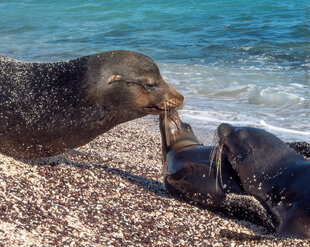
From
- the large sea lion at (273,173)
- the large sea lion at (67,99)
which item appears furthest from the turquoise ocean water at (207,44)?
the large sea lion at (67,99)

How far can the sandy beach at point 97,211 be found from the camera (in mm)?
3869

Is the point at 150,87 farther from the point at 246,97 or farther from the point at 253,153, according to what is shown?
the point at 246,97

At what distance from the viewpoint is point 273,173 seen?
5.19 m

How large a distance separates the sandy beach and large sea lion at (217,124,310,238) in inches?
8.7

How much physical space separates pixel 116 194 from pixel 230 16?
18190 millimetres

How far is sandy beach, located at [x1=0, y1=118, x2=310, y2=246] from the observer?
387cm

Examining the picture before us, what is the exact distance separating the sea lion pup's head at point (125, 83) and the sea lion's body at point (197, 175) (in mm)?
521

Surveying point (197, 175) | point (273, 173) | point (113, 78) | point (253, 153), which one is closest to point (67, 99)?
point (113, 78)

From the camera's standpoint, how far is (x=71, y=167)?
538 cm

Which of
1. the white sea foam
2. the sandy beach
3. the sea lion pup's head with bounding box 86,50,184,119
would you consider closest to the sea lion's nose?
the sea lion pup's head with bounding box 86,50,184,119

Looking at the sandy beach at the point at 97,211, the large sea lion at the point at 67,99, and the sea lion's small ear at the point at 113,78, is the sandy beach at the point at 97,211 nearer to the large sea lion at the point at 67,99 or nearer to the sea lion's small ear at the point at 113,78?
the large sea lion at the point at 67,99

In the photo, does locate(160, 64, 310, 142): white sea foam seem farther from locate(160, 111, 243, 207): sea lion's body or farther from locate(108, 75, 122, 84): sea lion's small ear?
locate(108, 75, 122, 84): sea lion's small ear

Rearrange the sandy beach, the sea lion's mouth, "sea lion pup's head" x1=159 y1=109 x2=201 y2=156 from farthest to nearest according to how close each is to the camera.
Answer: "sea lion pup's head" x1=159 y1=109 x2=201 y2=156, the sea lion's mouth, the sandy beach

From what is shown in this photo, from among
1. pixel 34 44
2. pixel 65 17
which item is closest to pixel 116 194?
pixel 34 44
